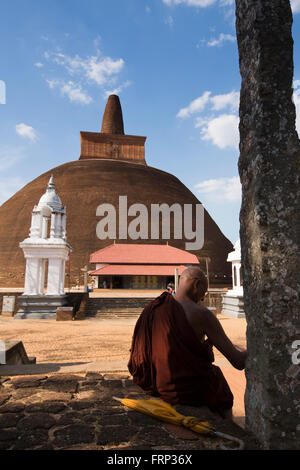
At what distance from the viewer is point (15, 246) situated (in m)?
38.3

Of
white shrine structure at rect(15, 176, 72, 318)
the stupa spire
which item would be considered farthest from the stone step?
the stupa spire

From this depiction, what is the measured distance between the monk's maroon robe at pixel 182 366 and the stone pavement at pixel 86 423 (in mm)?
105

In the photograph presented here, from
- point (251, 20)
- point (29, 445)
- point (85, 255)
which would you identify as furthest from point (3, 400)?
point (85, 255)

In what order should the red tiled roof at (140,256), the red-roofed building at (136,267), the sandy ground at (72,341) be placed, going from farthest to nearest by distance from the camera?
the red tiled roof at (140,256), the red-roofed building at (136,267), the sandy ground at (72,341)

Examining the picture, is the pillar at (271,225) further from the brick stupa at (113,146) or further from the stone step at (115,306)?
the brick stupa at (113,146)

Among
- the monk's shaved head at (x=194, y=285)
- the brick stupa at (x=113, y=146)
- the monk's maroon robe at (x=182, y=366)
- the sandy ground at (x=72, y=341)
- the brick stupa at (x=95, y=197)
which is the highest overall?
the brick stupa at (x=113, y=146)

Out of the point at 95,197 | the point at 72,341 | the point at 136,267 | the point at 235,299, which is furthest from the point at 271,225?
the point at 95,197

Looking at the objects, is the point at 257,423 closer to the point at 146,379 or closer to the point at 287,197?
the point at 146,379

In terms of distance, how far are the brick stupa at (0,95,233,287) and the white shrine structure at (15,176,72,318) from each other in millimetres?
19665

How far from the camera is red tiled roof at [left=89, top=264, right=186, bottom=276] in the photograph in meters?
24.2

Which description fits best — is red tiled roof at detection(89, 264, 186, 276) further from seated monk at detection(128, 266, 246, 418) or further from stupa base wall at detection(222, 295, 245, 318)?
seated monk at detection(128, 266, 246, 418)

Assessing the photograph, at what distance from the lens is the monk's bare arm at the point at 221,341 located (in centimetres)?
241

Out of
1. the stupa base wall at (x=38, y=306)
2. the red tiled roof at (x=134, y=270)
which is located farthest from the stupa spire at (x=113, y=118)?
the stupa base wall at (x=38, y=306)

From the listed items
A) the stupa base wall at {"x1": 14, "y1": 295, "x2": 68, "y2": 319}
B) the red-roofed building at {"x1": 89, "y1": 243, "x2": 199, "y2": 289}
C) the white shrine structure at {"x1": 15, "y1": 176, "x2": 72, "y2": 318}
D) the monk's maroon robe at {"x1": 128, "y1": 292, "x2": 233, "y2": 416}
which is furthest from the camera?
the red-roofed building at {"x1": 89, "y1": 243, "x2": 199, "y2": 289}
